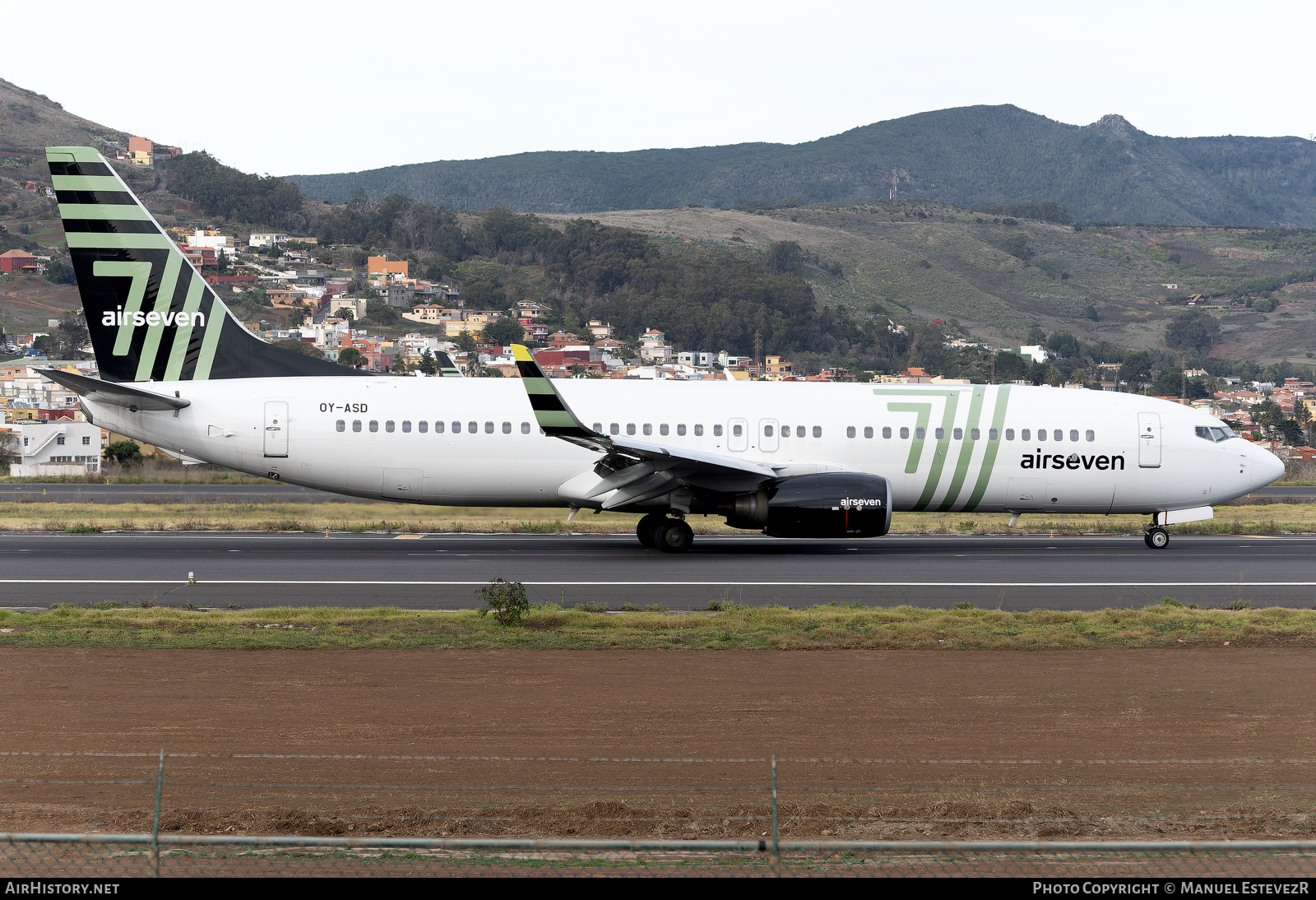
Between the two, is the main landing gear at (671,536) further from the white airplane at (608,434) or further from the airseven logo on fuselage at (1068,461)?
the airseven logo on fuselage at (1068,461)

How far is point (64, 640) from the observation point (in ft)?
51.5

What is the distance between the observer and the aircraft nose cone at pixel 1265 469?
28.0m

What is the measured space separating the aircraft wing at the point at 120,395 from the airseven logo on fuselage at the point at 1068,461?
18.7 metres

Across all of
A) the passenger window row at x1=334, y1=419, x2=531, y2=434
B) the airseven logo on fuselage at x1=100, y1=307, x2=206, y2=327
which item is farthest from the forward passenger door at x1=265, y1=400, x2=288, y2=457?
the airseven logo on fuselage at x1=100, y1=307, x2=206, y2=327

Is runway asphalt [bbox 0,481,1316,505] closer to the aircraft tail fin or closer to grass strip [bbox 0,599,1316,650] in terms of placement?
the aircraft tail fin

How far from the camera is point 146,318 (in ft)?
86.5


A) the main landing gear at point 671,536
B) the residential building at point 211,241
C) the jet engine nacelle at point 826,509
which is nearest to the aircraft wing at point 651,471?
the jet engine nacelle at point 826,509

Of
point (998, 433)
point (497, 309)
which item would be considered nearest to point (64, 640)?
point (998, 433)

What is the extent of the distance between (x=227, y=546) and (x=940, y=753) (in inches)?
797

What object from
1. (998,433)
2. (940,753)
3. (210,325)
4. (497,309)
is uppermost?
(497,309)

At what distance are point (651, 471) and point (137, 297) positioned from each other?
12.0 metres

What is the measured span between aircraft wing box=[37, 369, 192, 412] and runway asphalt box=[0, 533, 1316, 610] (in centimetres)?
317

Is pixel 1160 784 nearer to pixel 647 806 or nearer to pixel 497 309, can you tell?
pixel 647 806

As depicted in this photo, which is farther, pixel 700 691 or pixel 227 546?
pixel 227 546
